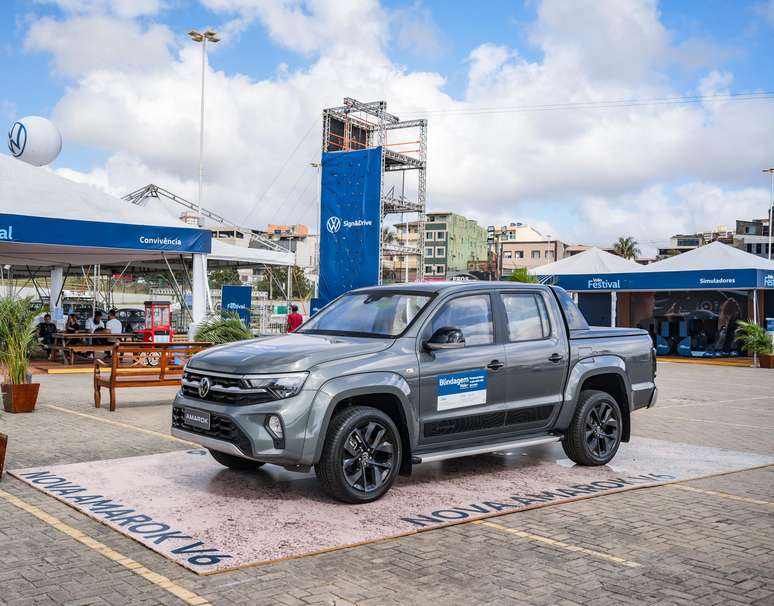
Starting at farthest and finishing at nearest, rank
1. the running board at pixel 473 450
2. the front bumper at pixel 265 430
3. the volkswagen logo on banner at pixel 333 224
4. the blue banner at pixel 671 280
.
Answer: the volkswagen logo on banner at pixel 333 224 → the blue banner at pixel 671 280 → the running board at pixel 473 450 → the front bumper at pixel 265 430

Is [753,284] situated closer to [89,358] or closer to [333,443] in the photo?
[89,358]

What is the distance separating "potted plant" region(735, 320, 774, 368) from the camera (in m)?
26.1

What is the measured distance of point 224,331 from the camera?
14828 millimetres

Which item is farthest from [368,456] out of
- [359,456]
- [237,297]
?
[237,297]

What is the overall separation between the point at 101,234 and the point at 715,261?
69.3 ft

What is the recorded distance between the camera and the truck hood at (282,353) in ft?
19.9

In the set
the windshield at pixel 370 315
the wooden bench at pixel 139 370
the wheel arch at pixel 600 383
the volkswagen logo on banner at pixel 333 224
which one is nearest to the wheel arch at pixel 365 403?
the windshield at pixel 370 315

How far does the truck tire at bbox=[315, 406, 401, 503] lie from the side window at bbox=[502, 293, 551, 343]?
1771 millimetres

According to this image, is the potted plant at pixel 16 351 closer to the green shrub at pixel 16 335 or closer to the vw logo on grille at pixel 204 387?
the green shrub at pixel 16 335

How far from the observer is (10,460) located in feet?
25.8

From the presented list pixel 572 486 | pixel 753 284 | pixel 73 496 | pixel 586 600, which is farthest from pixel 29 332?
pixel 753 284

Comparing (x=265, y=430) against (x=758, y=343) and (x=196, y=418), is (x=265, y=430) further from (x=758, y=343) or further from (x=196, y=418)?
(x=758, y=343)

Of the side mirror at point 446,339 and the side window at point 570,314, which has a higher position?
the side window at point 570,314

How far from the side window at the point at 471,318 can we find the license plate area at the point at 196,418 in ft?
6.94
